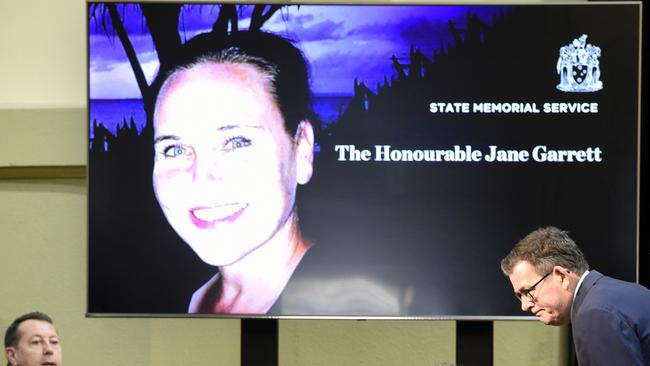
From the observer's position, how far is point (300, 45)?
4.95 metres

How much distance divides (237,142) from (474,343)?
1.34 m

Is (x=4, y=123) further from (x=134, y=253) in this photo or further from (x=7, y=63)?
(x=134, y=253)

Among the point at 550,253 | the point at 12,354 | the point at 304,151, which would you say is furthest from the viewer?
the point at 304,151

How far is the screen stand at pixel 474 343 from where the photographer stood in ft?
16.4

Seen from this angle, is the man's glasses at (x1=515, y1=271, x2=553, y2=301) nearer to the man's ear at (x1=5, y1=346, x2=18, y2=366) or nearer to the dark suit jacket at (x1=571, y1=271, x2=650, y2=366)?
the dark suit jacket at (x1=571, y1=271, x2=650, y2=366)

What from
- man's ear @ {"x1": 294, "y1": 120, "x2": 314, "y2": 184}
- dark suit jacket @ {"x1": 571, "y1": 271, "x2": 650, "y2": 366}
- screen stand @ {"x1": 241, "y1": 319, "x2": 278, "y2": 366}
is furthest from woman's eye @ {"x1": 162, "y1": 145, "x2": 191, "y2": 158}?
dark suit jacket @ {"x1": 571, "y1": 271, "x2": 650, "y2": 366}

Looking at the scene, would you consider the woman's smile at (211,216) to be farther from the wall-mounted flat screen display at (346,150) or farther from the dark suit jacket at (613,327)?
the dark suit jacket at (613,327)

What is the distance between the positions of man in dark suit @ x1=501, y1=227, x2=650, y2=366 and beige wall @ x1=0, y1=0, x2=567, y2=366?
217cm

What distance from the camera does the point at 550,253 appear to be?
3.38 metres

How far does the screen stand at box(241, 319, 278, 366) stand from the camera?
503 cm

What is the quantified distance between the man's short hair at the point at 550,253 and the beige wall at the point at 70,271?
220 cm

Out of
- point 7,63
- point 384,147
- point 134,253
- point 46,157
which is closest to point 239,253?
point 134,253

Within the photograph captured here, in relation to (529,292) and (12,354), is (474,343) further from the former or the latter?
(12,354)

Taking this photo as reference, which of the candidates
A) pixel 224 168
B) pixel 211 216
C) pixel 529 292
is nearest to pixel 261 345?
pixel 211 216
